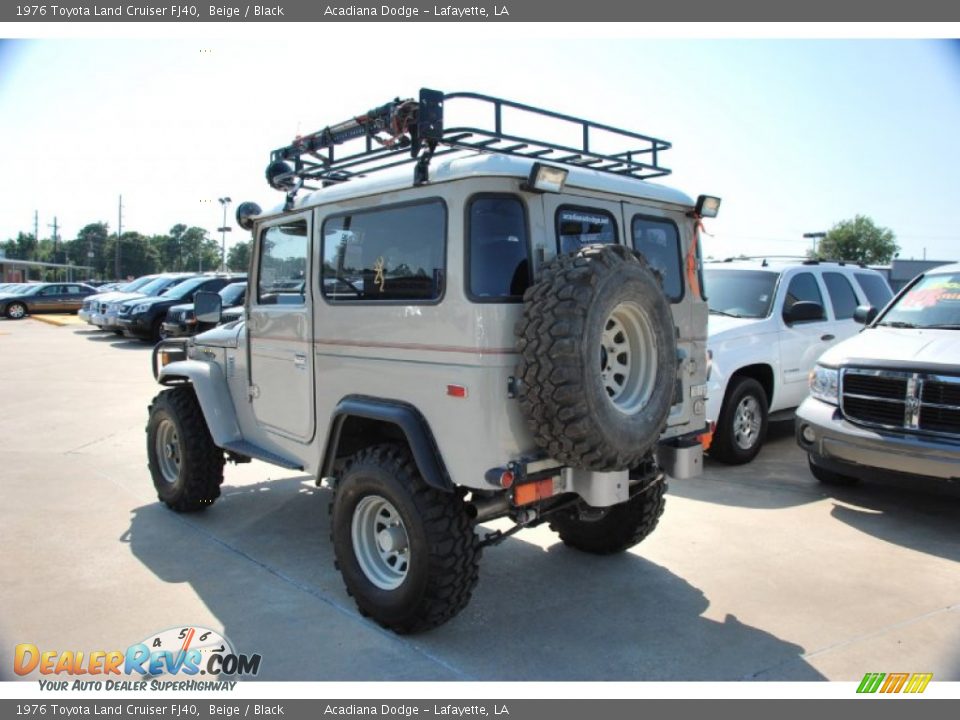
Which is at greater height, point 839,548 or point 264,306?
point 264,306

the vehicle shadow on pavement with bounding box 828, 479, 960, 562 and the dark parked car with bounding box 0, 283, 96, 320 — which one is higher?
the dark parked car with bounding box 0, 283, 96, 320

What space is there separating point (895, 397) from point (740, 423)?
1.93 metres

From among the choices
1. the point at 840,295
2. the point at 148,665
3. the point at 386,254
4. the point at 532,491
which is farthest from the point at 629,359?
the point at 840,295

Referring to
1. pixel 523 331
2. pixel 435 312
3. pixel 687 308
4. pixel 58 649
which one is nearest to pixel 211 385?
pixel 58 649

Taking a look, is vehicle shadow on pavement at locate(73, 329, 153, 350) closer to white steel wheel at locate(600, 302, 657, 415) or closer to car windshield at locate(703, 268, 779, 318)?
car windshield at locate(703, 268, 779, 318)

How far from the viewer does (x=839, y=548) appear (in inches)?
195

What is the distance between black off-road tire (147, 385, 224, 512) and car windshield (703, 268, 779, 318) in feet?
17.4

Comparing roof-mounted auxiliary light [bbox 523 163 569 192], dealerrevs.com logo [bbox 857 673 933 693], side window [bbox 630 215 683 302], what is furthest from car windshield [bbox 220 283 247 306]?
dealerrevs.com logo [bbox 857 673 933 693]

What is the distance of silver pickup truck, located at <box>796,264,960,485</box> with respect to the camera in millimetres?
5094

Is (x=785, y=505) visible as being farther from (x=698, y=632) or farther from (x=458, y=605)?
(x=458, y=605)

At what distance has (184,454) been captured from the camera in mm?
5355

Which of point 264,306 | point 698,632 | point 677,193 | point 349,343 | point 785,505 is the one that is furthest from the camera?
point 785,505

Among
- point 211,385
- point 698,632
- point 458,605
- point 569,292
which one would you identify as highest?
point 569,292

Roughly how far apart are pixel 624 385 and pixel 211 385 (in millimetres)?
3143
